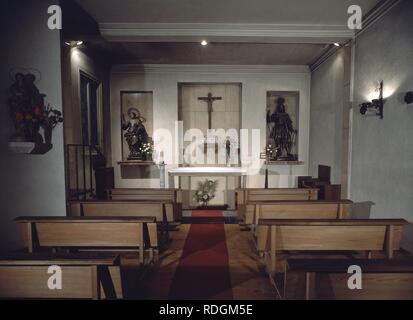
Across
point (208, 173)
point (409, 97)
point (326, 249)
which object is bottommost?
point (326, 249)

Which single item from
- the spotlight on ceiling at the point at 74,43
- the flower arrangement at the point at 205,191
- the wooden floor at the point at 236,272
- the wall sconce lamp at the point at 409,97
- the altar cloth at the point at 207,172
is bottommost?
the wooden floor at the point at 236,272

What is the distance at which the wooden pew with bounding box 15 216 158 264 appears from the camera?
8.61ft

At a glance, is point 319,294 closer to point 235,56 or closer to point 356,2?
point 356,2

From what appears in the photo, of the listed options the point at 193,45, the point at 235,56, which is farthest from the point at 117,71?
the point at 235,56

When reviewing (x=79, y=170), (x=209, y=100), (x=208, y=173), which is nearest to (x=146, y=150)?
(x=208, y=173)

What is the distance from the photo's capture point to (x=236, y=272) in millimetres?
3146

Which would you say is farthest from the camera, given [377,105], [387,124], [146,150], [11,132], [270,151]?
[270,151]

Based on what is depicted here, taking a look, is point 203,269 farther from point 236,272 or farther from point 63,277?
point 63,277

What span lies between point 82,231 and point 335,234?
2490 mm

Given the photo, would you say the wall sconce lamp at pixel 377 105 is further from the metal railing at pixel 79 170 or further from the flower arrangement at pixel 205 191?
the metal railing at pixel 79 170

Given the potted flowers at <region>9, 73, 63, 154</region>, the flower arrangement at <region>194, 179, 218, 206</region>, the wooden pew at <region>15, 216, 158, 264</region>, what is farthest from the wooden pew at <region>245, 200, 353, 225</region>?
the flower arrangement at <region>194, 179, 218, 206</region>

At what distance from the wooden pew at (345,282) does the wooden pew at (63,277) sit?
1163mm

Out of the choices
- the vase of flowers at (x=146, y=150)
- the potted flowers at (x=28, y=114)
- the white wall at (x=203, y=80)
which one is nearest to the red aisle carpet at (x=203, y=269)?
the potted flowers at (x=28, y=114)

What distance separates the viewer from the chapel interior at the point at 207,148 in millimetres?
2527
